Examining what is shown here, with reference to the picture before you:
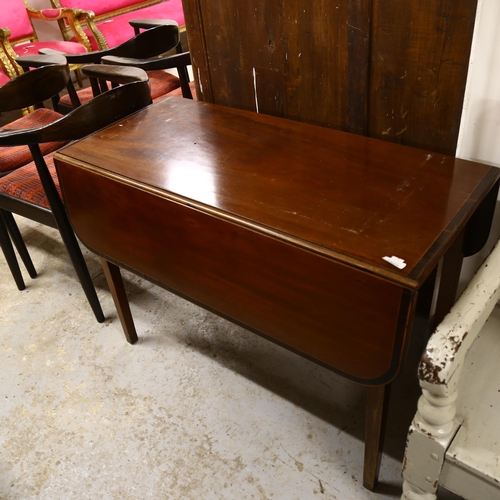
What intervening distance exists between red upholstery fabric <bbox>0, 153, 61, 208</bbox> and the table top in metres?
0.39

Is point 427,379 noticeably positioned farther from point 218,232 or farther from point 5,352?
point 5,352

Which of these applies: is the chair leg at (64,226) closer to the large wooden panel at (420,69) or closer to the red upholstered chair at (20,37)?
the large wooden panel at (420,69)

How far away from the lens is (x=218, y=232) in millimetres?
1119

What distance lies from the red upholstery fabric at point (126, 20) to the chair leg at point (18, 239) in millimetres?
2350

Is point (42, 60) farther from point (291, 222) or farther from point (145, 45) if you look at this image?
point (291, 222)

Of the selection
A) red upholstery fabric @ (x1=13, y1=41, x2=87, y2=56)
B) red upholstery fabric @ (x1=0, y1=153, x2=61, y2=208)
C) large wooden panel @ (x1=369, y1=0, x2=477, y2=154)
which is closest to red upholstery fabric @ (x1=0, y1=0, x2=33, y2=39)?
red upholstery fabric @ (x1=13, y1=41, x2=87, y2=56)

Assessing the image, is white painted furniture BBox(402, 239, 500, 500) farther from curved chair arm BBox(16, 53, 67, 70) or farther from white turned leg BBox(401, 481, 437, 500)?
curved chair arm BBox(16, 53, 67, 70)

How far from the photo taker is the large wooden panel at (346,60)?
1.18m

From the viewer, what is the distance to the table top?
98 centimetres

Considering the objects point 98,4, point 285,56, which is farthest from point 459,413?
point 98,4

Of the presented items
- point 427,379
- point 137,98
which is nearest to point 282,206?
point 427,379

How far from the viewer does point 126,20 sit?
4.15 metres

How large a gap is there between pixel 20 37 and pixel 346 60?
3.61 metres

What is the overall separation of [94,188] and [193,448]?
2.58 feet
